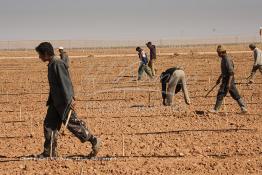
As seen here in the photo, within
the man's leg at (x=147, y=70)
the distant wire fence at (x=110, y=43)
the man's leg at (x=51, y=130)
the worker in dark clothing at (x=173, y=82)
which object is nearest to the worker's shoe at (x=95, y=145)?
the man's leg at (x=51, y=130)

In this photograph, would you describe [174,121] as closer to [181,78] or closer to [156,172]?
[181,78]

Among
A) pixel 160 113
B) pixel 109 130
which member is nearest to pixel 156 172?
pixel 109 130

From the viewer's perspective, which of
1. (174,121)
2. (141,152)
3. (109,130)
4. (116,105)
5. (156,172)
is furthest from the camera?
(116,105)

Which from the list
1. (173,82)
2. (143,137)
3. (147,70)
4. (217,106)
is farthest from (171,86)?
(147,70)

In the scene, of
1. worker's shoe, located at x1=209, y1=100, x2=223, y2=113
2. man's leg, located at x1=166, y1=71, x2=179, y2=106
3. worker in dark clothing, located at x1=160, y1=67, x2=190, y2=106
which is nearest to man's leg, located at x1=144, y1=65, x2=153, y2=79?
worker in dark clothing, located at x1=160, y1=67, x2=190, y2=106

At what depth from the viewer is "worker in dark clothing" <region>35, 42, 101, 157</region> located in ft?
24.8

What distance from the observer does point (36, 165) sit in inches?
289

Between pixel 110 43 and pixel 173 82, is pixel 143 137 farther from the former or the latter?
pixel 110 43

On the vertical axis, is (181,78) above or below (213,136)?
above

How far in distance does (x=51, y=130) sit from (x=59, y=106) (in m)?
0.37

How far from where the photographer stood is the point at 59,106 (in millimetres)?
7590

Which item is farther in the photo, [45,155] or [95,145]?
[45,155]

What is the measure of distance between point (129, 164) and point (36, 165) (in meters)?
1.22

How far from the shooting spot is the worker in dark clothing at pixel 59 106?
7.56m
